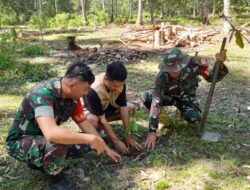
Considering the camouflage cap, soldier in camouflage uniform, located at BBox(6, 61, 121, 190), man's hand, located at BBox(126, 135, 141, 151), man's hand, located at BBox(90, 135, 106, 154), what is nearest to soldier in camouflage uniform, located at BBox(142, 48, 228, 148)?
the camouflage cap

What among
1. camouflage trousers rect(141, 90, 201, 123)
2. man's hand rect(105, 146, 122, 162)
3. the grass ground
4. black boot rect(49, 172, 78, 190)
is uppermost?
camouflage trousers rect(141, 90, 201, 123)

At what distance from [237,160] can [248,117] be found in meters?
1.37

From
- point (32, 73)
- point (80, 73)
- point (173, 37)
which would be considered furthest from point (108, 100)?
point (173, 37)

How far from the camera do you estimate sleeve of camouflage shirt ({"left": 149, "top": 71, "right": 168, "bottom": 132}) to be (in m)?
3.81

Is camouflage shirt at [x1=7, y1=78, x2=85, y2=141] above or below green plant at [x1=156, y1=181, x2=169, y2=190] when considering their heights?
above

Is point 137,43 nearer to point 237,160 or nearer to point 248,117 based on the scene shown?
point 248,117

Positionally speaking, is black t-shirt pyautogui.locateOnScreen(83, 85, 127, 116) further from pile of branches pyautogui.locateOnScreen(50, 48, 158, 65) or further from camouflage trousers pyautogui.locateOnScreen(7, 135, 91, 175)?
pile of branches pyautogui.locateOnScreen(50, 48, 158, 65)

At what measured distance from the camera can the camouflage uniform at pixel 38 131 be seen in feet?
9.05

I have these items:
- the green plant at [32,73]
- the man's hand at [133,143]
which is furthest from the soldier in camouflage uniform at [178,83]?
the green plant at [32,73]

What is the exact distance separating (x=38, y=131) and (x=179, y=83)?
178cm

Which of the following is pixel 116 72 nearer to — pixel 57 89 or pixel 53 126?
pixel 57 89

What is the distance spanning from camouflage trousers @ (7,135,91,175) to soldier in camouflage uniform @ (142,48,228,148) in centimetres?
124

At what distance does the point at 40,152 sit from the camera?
9.46ft

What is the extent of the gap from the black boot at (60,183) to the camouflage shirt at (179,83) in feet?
3.78
